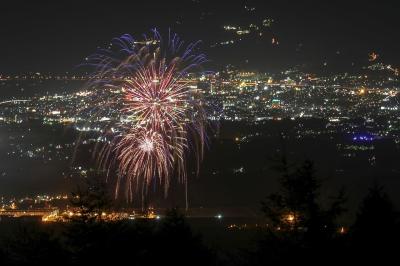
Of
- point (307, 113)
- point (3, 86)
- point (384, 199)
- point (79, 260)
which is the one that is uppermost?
point (3, 86)

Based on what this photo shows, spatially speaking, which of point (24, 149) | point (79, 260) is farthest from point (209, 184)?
point (79, 260)

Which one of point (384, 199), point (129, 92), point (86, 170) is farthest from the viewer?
point (86, 170)

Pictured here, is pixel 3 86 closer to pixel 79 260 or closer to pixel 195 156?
pixel 195 156

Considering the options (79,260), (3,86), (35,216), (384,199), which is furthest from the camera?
(3,86)

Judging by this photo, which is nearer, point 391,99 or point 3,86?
point 391,99

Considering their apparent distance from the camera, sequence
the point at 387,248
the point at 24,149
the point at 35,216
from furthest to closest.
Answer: the point at 24,149, the point at 35,216, the point at 387,248

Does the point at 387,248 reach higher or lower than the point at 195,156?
lower

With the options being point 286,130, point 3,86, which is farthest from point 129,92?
point 3,86

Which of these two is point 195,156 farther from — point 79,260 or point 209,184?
point 79,260

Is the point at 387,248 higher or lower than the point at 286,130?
lower
